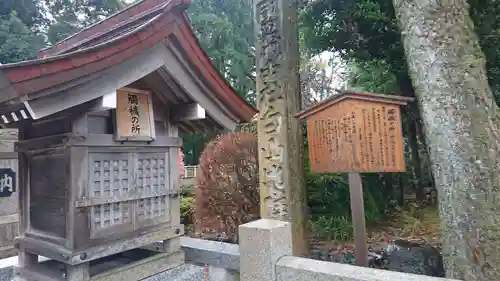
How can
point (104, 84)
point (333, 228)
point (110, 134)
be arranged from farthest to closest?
point (333, 228), point (110, 134), point (104, 84)

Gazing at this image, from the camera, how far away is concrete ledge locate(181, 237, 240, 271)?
357 centimetres

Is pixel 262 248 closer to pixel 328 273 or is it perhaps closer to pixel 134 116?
pixel 328 273

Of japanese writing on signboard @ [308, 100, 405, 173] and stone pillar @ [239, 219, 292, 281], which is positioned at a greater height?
japanese writing on signboard @ [308, 100, 405, 173]

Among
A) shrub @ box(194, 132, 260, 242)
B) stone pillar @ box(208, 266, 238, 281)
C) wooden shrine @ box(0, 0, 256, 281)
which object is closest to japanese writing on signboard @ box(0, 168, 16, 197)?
wooden shrine @ box(0, 0, 256, 281)

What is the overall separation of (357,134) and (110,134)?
2501 millimetres

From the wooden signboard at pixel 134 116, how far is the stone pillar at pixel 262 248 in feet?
4.94

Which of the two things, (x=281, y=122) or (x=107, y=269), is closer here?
(x=107, y=269)

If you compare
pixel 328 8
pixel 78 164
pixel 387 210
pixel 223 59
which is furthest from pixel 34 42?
pixel 387 210

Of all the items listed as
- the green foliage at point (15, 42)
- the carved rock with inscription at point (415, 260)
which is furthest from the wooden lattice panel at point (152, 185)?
the green foliage at point (15, 42)

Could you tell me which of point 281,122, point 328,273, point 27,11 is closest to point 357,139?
point 281,122

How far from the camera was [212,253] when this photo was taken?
375 centimetres

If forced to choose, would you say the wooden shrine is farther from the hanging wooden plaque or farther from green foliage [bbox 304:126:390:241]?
green foliage [bbox 304:126:390:241]

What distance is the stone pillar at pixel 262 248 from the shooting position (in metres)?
2.85

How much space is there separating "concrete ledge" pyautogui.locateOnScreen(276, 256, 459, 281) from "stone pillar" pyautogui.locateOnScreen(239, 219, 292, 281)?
0.08 m
